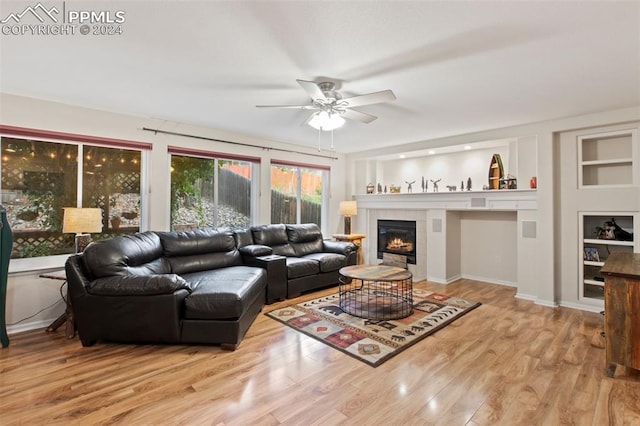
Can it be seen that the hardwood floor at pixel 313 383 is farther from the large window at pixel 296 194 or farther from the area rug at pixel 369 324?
the large window at pixel 296 194

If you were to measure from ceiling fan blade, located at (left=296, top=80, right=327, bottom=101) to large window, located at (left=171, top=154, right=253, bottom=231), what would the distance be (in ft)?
8.55

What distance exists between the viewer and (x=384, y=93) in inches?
99.5

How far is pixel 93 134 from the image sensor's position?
3672mm

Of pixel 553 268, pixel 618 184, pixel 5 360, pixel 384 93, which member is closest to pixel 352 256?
pixel 553 268

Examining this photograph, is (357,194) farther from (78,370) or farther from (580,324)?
(78,370)

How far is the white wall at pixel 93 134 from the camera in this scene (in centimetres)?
318

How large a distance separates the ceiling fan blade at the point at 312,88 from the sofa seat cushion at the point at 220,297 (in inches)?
72.5

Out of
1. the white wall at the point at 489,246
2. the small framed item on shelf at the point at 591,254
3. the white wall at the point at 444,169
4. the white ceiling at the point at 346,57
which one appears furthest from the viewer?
the white wall at the point at 444,169

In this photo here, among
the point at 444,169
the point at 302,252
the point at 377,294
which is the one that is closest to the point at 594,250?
the point at 444,169

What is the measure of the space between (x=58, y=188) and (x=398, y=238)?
5195mm

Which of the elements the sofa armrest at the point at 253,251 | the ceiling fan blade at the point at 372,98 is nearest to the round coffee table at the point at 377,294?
the sofa armrest at the point at 253,251

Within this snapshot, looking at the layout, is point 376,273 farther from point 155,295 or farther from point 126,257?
point 126,257

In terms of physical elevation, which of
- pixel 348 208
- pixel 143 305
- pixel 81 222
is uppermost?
pixel 348 208

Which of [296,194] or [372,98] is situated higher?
[372,98]
